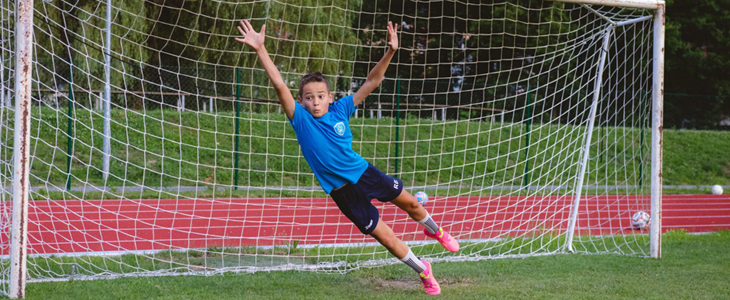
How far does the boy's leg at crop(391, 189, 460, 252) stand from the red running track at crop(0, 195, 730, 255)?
3.29 feet

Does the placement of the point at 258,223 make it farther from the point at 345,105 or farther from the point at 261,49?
the point at 261,49

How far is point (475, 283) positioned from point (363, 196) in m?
1.27

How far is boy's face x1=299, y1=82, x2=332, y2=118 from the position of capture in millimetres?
4641

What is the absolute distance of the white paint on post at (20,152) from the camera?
4469 mm

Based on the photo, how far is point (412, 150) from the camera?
15.2 meters

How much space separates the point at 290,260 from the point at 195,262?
0.87 metres

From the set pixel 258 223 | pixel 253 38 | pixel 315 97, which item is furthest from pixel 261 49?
pixel 258 223

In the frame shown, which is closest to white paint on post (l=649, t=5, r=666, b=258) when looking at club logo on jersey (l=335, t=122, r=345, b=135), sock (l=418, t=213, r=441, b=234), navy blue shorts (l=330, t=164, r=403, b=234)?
sock (l=418, t=213, r=441, b=234)

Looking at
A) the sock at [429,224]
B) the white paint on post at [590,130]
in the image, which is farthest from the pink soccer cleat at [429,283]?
the white paint on post at [590,130]

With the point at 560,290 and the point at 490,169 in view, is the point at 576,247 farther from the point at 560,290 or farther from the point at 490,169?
the point at 490,169

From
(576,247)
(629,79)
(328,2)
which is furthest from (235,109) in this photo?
(629,79)

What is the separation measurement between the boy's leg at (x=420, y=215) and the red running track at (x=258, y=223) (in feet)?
3.29

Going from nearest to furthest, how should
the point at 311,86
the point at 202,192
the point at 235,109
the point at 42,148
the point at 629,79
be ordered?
the point at 311,86, the point at 202,192, the point at 235,109, the point at 42,148, the point at 629,79

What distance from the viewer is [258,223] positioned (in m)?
8.73
